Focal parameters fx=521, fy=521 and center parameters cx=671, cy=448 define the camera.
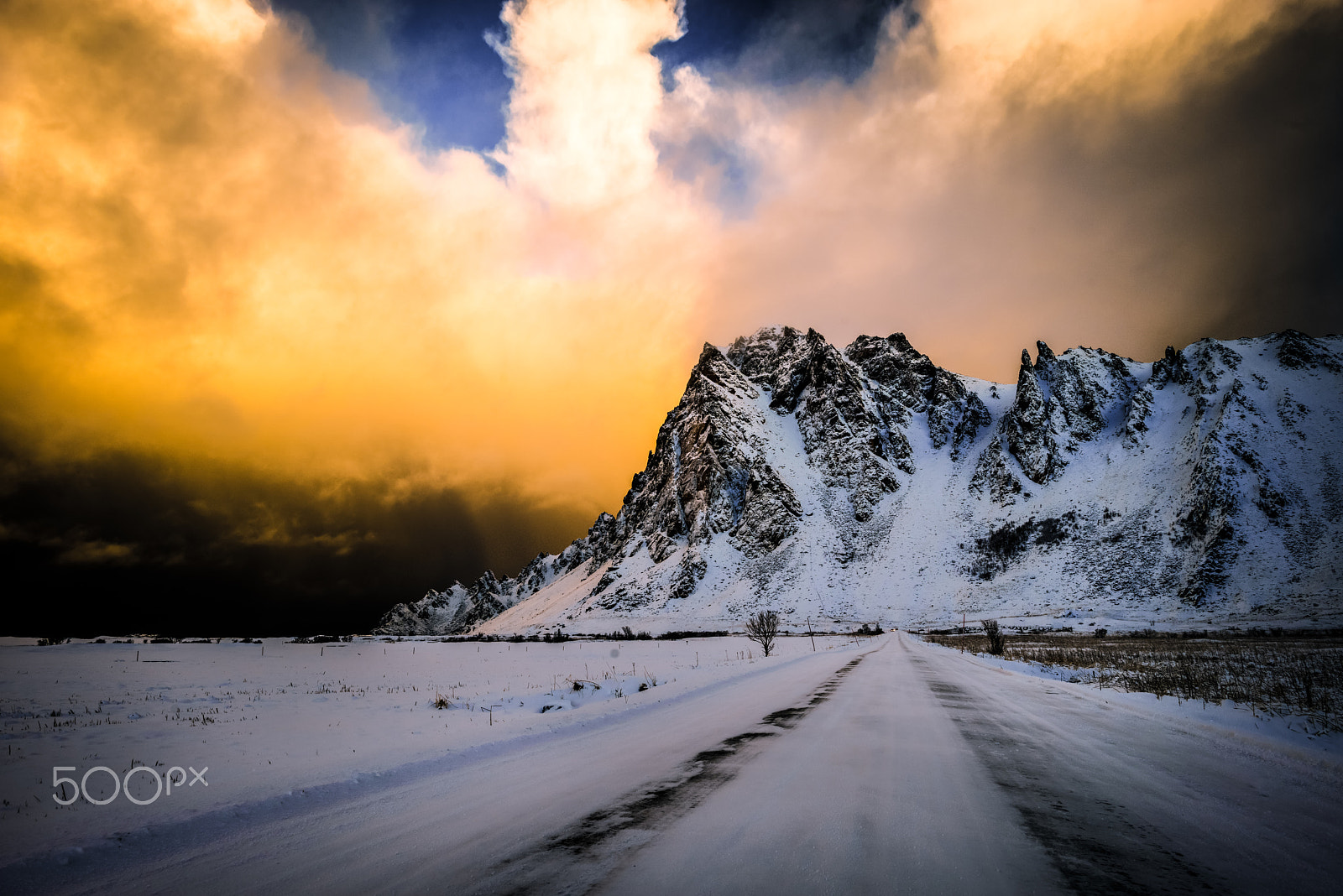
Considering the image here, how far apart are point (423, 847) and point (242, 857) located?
144cm

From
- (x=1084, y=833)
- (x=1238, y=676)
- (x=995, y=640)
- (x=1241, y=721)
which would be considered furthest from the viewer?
(x=995, y=640)

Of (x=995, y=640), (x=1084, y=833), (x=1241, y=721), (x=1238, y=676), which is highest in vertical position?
(x=1084, y=833)

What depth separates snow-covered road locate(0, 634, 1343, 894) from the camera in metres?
2.96

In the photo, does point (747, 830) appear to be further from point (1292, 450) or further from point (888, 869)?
point (1292, 450)

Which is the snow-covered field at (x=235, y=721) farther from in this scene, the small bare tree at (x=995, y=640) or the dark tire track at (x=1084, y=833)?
the small bare tree at (x=995, y=640)

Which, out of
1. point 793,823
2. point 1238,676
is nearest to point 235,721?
point 793,823

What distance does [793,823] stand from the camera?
3.73m

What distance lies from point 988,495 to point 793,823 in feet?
416

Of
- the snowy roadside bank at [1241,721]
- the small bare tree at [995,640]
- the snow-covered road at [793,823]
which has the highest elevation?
the snow-covered road at [793,823]

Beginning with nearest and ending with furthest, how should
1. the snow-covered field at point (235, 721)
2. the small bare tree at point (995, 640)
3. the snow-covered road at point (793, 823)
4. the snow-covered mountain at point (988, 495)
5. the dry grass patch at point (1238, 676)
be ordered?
the snow-covered road at point (793, 823), the snow-covered field at point (235, 721), the dry grass patch at point (1238, 676), the small bare tree at point (995, 640), the snow-covered mountain at point (988, 495)

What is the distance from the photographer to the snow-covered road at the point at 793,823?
2.96 m

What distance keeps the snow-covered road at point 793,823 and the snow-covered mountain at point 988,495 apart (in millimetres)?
75419

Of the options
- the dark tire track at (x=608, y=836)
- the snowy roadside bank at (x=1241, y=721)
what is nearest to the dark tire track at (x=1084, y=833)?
the dark tire track at (x=608, y=836)

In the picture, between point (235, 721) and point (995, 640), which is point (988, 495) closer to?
point (995, 640)
